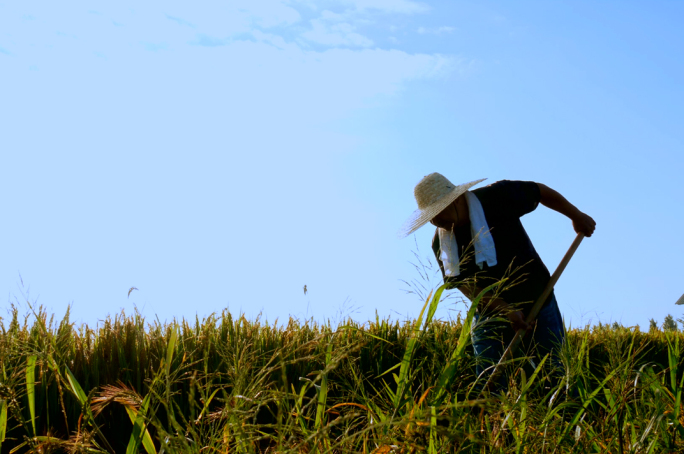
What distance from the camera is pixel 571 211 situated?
16.1 feet

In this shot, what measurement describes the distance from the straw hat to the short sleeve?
0.18 m

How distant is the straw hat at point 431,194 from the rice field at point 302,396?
879mm

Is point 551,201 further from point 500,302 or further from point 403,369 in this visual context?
point 403,369

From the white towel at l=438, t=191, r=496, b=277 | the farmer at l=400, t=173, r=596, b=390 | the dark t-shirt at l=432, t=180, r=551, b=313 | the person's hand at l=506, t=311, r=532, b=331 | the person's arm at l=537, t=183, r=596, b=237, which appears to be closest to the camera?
the person's hand at l=506, t=311, r=532, b=331

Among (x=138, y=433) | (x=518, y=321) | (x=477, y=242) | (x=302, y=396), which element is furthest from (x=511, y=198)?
(x=138, y=433)

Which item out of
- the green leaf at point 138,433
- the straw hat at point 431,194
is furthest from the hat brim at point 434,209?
the green leaf at point 138,433

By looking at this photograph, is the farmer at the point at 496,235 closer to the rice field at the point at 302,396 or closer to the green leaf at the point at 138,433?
the rice field at the point at 302,396

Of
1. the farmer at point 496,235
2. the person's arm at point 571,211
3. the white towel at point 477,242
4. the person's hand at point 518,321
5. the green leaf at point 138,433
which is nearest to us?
the green leaf at point 138,433

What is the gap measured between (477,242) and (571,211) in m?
1.43

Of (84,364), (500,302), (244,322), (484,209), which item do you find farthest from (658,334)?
(84,364)

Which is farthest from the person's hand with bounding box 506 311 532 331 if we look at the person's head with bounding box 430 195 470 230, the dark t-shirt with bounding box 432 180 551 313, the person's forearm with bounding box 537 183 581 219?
the person's forearm with bounding box 537 183 581 219

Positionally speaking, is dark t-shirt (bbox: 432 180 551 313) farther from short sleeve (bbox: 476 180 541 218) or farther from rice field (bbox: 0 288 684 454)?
rice field (bbox: 0 288 684 454)

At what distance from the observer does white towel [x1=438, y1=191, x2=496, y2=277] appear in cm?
406

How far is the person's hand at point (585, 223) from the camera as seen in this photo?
4871 millimetres
